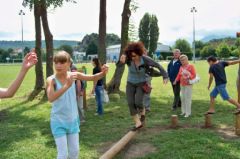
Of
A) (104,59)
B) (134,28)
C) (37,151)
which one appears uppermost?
(134,28)

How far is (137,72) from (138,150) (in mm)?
1730

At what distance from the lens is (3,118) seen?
43.1 feet

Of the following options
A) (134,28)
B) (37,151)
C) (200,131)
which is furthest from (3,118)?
(134,28)

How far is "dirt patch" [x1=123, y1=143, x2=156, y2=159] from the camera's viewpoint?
755 cm

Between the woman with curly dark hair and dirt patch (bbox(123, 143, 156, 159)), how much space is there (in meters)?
0.50

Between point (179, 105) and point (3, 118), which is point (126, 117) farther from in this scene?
point (3, 118)

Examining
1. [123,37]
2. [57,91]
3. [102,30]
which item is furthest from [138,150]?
[123,37]

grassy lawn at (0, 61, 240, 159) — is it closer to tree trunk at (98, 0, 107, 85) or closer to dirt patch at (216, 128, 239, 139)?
dirt patch at (216, 128, 239, 139)

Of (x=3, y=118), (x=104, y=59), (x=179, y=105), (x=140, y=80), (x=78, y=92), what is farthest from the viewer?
(x=104, y=59)

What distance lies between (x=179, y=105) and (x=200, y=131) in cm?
484

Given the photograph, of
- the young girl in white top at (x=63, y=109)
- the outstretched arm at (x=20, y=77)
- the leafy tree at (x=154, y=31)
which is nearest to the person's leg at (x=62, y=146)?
the young girl in white top at (x=63, y=109)

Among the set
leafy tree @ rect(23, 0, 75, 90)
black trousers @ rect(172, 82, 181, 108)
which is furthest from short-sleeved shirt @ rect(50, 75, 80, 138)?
Answer: leafy tree @ rect(23, 0, 75, 90)

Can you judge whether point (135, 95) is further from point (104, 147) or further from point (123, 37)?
point (123, 37)

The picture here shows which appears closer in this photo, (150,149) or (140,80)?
(150,149)
